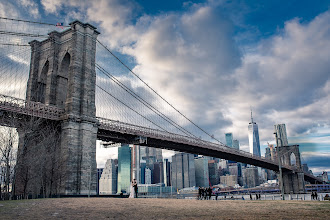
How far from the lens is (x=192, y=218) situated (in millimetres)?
8555

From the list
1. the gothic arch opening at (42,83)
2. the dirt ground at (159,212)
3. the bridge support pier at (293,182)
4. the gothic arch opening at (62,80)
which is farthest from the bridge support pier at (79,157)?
the bridge support pier at (293,182)

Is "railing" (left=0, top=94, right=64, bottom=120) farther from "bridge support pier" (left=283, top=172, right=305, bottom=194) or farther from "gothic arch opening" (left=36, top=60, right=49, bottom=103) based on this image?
"bridge support pier" (left=283, top=172, right=305, bottom=194)

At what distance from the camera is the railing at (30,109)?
32.2 metres

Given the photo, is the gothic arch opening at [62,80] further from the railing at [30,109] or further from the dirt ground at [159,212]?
the dirt ground at [159,212]

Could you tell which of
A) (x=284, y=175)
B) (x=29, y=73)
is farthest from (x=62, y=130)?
(x=284, y=175)

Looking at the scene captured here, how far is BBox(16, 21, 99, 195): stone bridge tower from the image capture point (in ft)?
117

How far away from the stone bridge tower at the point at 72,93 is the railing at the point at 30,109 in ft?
4.22

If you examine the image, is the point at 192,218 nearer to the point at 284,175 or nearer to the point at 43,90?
the point at 43,90

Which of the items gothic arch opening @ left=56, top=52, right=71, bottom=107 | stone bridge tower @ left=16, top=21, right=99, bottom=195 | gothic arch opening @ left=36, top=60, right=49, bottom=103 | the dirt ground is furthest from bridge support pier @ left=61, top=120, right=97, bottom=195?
the dirt ground

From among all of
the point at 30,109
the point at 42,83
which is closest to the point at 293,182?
the point at 42,83

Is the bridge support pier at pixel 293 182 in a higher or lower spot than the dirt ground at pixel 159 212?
lower

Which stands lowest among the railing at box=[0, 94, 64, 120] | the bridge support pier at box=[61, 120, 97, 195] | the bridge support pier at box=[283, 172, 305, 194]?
the bridge support pier at box=[283, 172, 305, 194]

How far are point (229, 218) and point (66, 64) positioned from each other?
40152mm

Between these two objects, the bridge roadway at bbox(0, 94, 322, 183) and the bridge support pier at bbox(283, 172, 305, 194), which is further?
the bridge support pier at bbox(283, 172, 305, 194)
